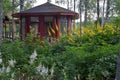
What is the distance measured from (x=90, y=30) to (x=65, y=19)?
8.42 m

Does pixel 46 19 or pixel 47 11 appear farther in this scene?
pixel 46 19

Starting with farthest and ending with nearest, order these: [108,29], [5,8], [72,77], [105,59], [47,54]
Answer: [5,8], [108,29], [47,54], [105,59], [72,77]

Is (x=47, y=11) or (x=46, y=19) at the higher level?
(x=47, y=11)

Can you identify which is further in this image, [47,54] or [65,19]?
[65,19]

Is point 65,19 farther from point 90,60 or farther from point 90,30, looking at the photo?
point 90,60

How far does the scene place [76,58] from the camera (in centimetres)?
484

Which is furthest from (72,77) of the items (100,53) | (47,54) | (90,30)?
(90,30)

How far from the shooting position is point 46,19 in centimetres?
1564

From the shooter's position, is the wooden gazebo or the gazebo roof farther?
the wooden gazebo

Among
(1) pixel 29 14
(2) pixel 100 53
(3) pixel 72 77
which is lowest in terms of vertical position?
(3) pixel 72 77

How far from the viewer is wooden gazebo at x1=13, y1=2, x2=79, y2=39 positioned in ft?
49.7

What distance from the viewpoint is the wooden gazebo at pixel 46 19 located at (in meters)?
15.2

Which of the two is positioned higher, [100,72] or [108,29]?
[108,29]

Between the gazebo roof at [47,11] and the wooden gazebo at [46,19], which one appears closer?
the gazebo roof at [47,11]
